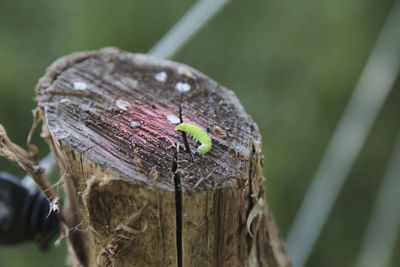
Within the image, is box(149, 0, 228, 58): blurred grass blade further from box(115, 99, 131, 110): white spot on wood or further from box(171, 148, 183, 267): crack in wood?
box(171, 148, 183, 267): crack in wood

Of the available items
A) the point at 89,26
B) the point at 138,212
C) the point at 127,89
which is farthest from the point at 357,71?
the point at 138,212

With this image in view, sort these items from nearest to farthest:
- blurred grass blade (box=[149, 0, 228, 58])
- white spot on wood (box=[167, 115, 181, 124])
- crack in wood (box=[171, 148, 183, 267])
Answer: crack in wood (box=[171, 148, 183, 267]), white spot on wood (box=[167, 115, 181, 124]), blurred grass blade (box=[149, 0, 228, 58])

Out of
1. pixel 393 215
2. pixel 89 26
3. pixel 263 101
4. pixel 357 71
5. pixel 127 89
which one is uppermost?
pixel 127 89

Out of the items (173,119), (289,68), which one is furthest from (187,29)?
(289,68)

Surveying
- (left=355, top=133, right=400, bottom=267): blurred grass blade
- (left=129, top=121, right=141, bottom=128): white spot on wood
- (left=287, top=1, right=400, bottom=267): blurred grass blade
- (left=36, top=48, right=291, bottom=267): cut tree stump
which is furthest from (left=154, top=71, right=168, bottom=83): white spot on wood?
(left=355, top=133, right=400, bottom=267): blurred grass blade

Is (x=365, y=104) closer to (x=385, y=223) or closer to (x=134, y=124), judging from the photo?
(x=385, y=223)

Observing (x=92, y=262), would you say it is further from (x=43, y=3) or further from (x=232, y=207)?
(x=43, y=3)
